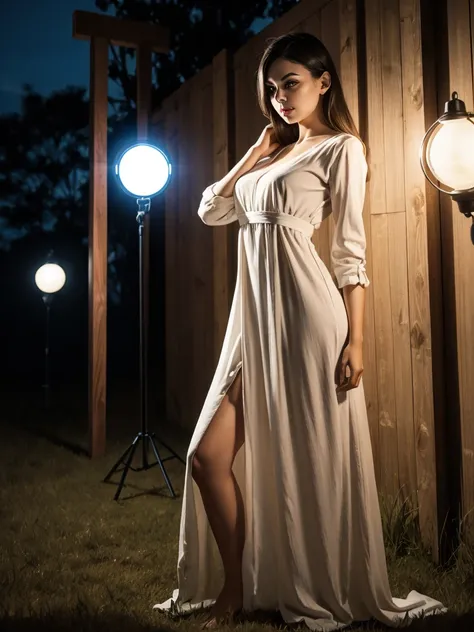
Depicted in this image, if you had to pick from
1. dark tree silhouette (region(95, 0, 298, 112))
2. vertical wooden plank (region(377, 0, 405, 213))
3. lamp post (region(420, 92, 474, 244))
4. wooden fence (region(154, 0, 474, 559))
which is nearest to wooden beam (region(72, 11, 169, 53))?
wooden fence (region(154, 0, 474, 559))

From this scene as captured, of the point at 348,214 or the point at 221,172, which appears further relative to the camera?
the point at 221,172

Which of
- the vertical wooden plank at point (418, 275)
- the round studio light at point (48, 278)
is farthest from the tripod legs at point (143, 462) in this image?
the round studio light at point (48, 278)

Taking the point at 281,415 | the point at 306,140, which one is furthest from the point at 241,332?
the point at 306,140

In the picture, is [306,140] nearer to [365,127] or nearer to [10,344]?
[365,127]

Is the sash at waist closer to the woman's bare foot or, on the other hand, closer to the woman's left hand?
the woman's left hand

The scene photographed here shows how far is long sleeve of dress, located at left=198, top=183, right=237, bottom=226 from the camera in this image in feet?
8.58

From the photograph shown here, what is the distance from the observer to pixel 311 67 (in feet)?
7.88

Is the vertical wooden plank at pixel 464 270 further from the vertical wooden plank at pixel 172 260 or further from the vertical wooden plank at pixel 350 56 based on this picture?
the vertical wooden plank at pixel 172 260

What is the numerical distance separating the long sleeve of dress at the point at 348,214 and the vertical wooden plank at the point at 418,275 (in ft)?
1.76

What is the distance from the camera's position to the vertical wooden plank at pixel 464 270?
8.41 feet

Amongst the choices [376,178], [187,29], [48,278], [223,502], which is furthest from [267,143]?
[187,29]

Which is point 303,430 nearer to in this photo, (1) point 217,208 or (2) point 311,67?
(1) point 217,208

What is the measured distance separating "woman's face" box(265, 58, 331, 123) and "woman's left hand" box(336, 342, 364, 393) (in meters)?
0.87

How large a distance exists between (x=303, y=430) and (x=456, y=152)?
1.05m
